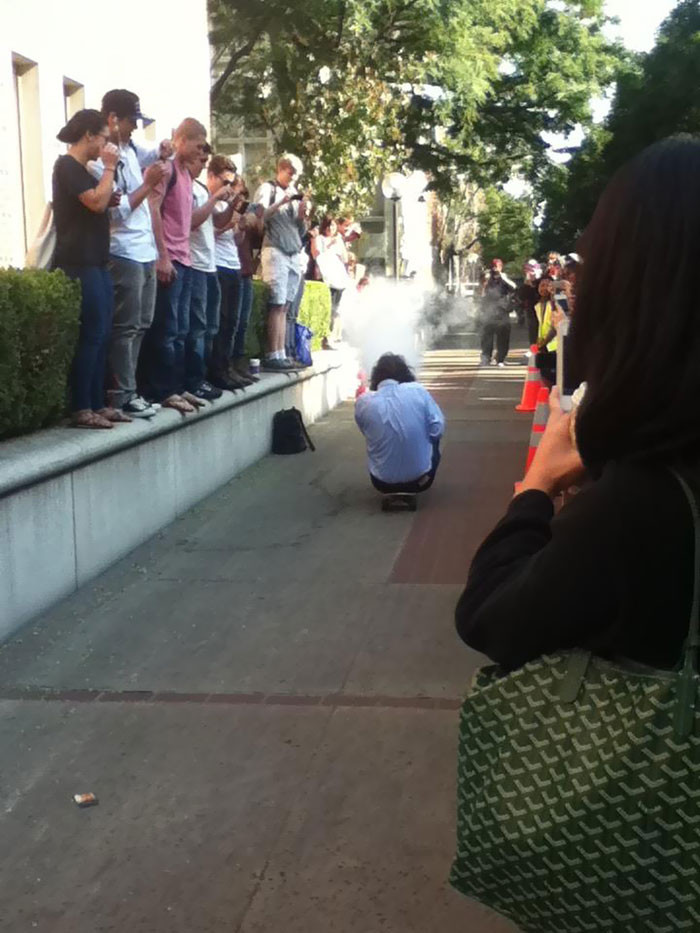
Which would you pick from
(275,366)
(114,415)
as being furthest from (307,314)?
(114,415)

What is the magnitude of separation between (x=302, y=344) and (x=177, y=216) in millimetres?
5197

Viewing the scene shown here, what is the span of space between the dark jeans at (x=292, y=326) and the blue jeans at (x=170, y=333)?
4059 mm

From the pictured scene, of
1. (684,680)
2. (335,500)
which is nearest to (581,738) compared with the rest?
(684,680)

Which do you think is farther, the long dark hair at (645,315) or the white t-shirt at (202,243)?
the white t-shirt at (202,243)

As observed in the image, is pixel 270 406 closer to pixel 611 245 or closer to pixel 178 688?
pixel 178 688

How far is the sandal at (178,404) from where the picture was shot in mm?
8828

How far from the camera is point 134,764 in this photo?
4.38m

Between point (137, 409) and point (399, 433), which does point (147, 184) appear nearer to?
point (137, 409)

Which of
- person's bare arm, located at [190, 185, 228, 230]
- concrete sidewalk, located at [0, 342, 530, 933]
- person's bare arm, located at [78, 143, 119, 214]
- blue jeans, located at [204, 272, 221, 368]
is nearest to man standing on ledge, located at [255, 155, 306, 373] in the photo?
blue jeans, located at [204, 272, 221, 368]

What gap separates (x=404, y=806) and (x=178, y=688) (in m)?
1.49

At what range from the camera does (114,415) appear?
7691 millimetres

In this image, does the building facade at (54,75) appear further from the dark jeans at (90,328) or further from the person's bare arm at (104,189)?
the person's bare arm at (104,189)

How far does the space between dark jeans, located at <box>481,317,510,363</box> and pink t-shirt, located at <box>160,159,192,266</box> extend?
16235 millimetres

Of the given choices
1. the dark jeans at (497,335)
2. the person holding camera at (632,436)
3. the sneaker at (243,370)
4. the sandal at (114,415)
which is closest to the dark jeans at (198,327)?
the sneaker at (243,370)
